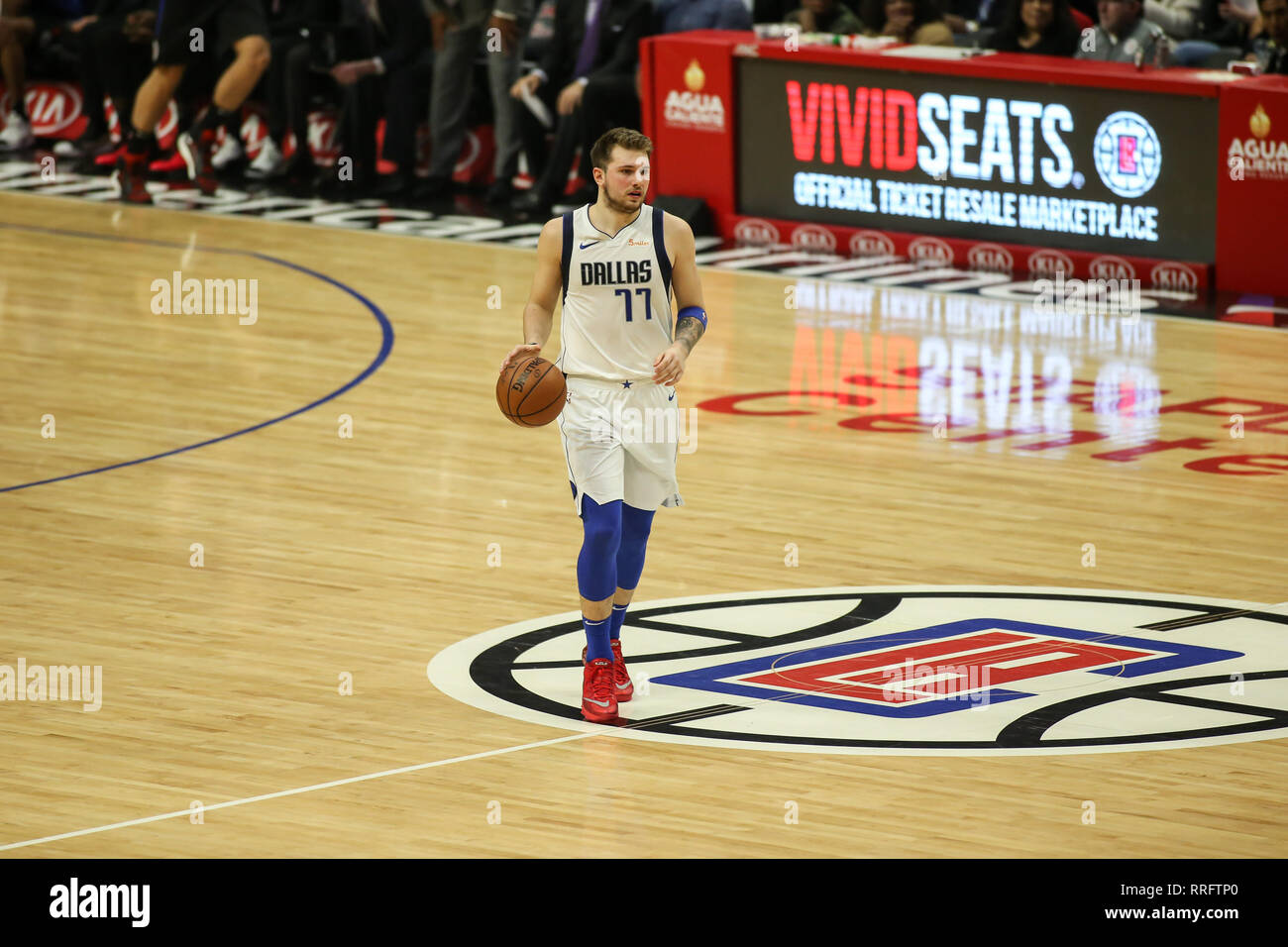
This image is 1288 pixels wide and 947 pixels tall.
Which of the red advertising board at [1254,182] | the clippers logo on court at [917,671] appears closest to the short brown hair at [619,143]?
the clippers logo on court at [917,671]

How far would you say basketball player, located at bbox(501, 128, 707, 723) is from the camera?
7652 millimetres

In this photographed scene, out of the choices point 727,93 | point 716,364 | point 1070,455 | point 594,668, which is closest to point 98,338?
point 716,364

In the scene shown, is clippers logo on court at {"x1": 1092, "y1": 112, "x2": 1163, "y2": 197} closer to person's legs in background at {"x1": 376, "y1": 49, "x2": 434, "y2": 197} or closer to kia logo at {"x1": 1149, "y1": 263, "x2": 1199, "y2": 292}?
kia logo at {"x1": 1149, "y1": 263, "x2": 1199, "y2": 292}

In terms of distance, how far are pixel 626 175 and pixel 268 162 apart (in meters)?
13.7

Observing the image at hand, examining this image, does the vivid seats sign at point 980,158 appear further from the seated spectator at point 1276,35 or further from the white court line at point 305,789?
the white court line at point 305,789

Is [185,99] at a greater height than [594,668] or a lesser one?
greater

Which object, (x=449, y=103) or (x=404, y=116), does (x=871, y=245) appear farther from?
(x=404, y=116)

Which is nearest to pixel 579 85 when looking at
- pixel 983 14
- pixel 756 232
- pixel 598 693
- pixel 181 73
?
pixel 756 232

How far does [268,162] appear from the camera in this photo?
2075cm

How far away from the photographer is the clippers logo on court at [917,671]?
759 centimetres

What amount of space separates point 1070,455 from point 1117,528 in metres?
1.39

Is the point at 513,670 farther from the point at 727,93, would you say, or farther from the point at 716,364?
the point at 727,93

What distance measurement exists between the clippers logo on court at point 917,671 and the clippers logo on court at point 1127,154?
6.58m

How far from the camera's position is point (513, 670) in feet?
27.3
